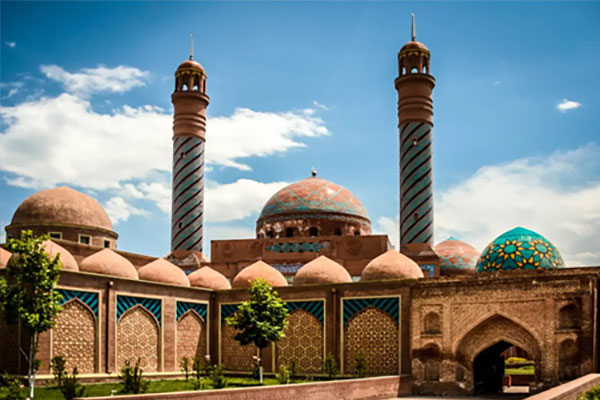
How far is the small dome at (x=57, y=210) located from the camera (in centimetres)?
2073

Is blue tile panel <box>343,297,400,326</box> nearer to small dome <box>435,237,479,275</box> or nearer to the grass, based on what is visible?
the grass

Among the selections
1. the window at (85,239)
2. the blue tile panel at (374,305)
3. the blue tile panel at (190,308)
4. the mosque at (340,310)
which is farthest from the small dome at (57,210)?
the blue tile panel at (374,305)

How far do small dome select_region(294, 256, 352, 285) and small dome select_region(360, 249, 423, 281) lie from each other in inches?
35.8

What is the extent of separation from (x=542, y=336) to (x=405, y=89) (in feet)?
38.9

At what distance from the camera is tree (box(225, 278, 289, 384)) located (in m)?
16.2

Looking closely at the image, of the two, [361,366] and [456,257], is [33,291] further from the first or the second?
[456,257]

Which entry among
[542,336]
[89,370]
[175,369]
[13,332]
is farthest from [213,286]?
[542,336]

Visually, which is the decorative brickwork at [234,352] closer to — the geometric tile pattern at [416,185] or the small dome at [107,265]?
the small dome at [107,265]

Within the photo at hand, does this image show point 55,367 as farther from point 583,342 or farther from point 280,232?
point 280,232

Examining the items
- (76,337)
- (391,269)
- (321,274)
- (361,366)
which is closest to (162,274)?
(76,337)

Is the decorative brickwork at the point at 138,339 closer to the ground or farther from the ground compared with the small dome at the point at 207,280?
closer to the ground

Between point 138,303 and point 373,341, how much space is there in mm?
5435

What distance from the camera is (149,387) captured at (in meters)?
14.2

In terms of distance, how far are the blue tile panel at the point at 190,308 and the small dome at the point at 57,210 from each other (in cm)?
482
